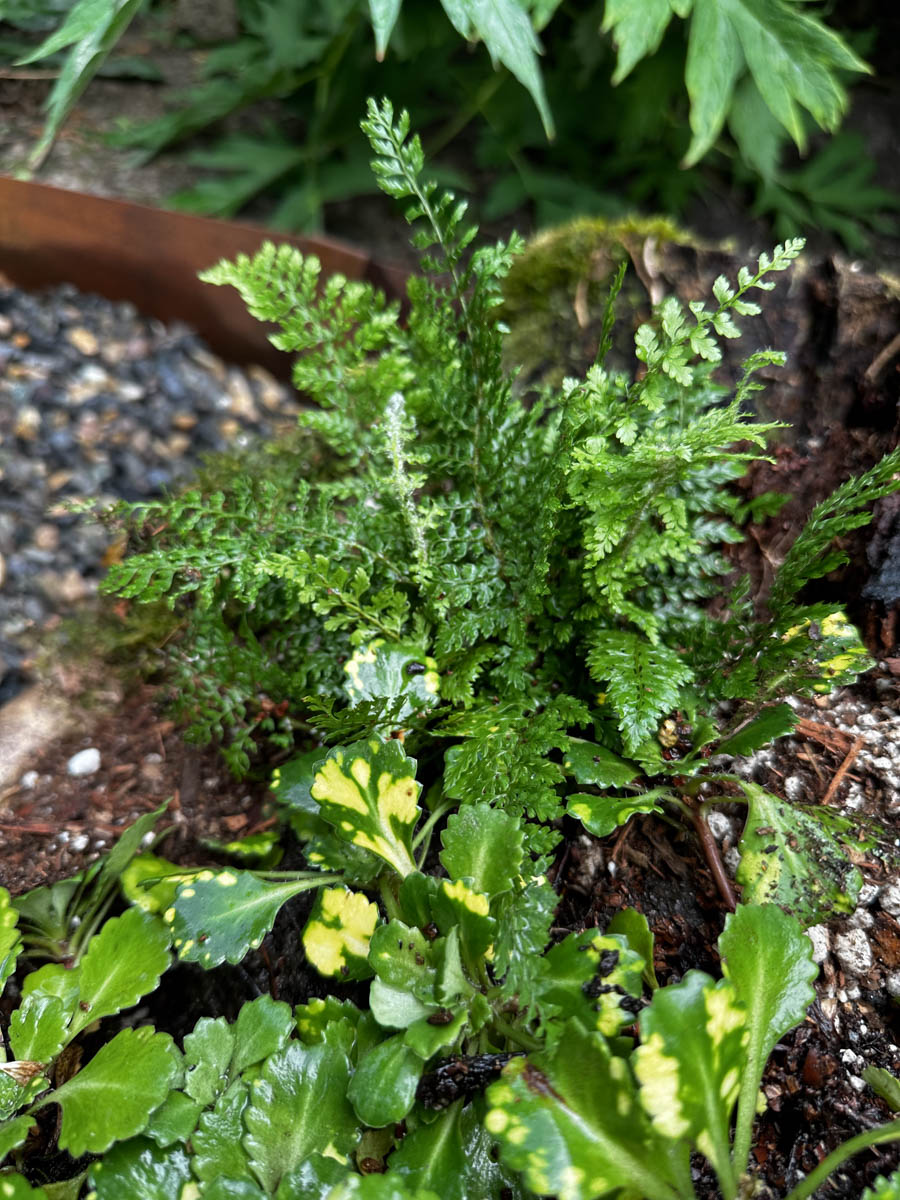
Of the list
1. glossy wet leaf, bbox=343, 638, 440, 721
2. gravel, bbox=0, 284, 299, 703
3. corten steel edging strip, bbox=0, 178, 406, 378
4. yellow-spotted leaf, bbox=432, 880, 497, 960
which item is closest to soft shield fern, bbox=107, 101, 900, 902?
glossy wet leaf, bbox=343, 638, 440, 721

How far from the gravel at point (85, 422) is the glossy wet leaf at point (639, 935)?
124 cm

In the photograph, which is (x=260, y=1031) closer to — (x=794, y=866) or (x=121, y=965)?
(x=121, y=965)

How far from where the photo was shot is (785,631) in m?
1.04

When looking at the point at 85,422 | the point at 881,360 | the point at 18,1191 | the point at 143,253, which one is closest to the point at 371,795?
the point at 18,1191

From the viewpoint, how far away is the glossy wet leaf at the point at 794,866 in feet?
3.12

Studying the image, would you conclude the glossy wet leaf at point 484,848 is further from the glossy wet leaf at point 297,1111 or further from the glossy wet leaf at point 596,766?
the glossy wet leaf at point 297,1111

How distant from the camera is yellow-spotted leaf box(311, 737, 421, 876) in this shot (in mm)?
962

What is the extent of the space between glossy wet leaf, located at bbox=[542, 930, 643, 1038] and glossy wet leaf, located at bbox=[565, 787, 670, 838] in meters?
0.12

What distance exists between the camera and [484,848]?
3.01 feet

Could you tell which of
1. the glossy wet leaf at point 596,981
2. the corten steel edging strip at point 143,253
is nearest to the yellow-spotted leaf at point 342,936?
the glossy wet leaf at point 596,981

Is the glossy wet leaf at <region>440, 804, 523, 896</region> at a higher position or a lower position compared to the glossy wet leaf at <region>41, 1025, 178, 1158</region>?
higher

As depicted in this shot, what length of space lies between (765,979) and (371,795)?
1.51 ft

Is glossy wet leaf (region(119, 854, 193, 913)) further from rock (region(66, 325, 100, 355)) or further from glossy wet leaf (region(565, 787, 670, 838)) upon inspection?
rock (region(66, 325, 100, 355))

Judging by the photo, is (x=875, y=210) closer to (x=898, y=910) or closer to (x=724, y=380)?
(x=724, y=380)
